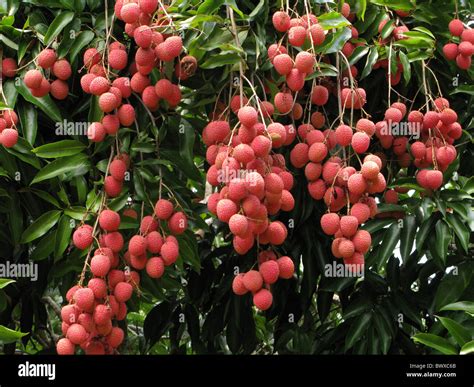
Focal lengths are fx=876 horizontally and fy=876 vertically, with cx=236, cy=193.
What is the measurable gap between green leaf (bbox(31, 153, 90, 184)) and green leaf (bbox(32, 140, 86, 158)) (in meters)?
0.01

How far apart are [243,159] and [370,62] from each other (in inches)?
21.6

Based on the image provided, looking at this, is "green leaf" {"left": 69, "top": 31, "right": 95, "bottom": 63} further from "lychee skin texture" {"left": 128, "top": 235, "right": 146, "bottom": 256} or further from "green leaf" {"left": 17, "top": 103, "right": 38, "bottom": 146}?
"lychee skin texture" {"left": 128, "top": 235, "right": 146, "bottom": 256}

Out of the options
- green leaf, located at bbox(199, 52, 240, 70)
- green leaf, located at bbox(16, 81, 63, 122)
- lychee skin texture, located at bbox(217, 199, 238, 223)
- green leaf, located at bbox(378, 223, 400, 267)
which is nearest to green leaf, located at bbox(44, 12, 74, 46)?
green leaf, located at bbox(16, 81, 63, 122)

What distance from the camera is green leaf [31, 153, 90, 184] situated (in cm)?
170

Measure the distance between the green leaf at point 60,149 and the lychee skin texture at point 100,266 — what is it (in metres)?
0.28

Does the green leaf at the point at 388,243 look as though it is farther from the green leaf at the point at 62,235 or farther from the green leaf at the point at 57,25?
the green leaf at the point at 57,25

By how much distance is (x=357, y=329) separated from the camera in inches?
77.3

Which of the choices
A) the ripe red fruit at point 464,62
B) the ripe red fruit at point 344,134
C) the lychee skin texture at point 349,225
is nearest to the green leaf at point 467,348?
the lychee skin texture at point 349,225

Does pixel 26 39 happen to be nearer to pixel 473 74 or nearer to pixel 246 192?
pixel 246 192

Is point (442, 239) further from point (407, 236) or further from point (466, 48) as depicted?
point (466, 48)

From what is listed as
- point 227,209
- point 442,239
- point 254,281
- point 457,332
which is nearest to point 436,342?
point 457,332

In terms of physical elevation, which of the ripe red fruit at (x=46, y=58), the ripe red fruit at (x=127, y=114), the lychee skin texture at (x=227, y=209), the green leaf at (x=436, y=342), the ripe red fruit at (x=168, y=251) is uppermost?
the ripe red fruit at (x=46, y=58)

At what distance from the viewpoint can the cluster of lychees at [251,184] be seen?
137 cm

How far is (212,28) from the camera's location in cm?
161
